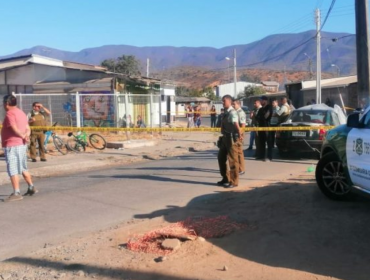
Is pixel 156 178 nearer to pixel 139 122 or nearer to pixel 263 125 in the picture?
pixel 263 125

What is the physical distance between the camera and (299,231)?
533 centimetres

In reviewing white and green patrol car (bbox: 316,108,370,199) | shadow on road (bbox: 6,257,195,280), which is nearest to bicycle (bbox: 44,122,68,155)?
white and green patrol car (bbox: 316,108,370,199)

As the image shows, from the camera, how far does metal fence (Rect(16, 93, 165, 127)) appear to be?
20.1 metres

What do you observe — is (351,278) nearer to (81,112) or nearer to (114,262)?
(114,262)

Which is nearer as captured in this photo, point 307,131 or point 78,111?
point 307,131

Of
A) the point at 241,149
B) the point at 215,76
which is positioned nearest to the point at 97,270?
the point at 241,149

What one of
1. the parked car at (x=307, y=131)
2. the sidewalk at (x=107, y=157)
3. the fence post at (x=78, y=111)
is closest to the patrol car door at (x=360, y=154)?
the parked car at (x=307, y=131)

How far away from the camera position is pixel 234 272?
4445 mm

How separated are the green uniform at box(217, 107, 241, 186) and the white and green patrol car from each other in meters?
2.19

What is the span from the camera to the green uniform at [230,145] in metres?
9.27

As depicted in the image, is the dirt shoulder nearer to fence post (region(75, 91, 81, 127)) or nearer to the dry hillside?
fence post (region(75, 91, 81, 127))

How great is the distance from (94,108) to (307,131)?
11015 mm

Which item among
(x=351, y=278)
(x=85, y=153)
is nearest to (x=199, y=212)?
(x=351, y=278)

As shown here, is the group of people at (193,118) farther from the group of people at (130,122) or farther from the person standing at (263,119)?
the person standing at (263,119)
